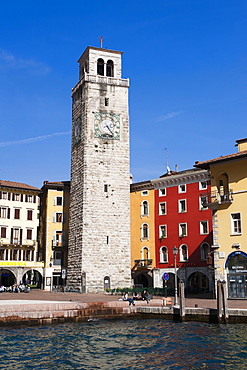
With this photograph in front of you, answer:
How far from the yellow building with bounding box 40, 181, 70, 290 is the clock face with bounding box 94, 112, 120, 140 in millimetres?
10663

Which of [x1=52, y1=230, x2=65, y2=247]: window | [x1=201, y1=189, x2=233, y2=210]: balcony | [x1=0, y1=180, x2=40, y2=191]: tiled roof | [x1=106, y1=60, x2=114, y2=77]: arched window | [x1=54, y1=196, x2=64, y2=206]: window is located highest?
[x1=106, y1=60, x2=114, y2=77]: arched window

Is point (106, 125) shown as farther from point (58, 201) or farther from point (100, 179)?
point (58, 201)

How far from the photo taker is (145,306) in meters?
34.7

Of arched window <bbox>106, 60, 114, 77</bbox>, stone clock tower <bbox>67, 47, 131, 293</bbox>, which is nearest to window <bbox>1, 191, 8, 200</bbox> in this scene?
stone clock tower <bbox>67, 47, 131, 293</bbox>

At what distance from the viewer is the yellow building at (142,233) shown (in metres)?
57.9

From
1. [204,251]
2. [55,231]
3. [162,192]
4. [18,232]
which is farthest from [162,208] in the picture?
[18,232]

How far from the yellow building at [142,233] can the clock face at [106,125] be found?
7.41 m

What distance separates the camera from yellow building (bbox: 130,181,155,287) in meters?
57.9

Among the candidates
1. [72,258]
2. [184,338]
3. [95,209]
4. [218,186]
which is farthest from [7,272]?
[184,338]

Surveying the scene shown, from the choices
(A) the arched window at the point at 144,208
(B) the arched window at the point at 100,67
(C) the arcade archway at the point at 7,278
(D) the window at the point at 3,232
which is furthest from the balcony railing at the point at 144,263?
(B) the arched window at the point at 100,67

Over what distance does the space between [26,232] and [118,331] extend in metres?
36.7

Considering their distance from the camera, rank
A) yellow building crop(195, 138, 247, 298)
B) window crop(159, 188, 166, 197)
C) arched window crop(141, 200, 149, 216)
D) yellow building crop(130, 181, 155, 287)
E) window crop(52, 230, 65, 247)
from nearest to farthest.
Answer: yellow building crop(195, 138, 247, 298) < window crop(159, 188, 166, 197) < yellow building crop(130, 181, 155, 287) < arched window crop(141, 200, 149, 216) < window crop(52, 230, 65, 247)

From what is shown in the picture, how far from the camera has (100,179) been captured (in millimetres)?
55188

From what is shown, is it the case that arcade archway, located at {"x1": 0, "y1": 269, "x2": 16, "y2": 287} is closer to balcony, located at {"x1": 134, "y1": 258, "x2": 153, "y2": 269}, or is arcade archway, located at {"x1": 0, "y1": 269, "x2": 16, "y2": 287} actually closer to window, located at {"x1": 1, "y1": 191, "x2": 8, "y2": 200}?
window, located at {"x1": 1, "y1": 191, "x2": 8, "y2": 200}
